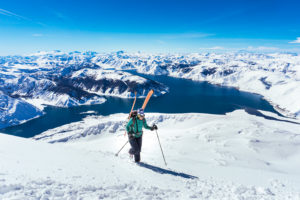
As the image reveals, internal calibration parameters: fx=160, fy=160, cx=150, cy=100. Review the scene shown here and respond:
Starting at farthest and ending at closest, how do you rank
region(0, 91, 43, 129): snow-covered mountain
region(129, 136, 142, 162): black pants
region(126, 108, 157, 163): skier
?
Answer: region(0, 91, 43, 129): snow-covered mountain
region(129, 136, 142, 162): black pants
region(126, 108, 157, 163): skier

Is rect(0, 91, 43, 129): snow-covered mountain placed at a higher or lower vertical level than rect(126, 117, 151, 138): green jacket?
lower

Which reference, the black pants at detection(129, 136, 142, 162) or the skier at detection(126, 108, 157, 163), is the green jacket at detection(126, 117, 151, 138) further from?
the black pants at detection(129, 136, 142, 162)

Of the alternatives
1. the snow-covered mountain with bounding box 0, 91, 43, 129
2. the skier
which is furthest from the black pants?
the snow-covered mountain with bounding box 0, 91, 43, 129

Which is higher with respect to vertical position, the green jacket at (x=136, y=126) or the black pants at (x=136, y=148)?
the green jacket at (x=136, y=126)

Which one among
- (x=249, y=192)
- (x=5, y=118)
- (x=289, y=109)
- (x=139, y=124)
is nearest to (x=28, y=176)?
(x=139, y=124)

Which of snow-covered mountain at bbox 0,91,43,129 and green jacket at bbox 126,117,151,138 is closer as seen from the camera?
green jacket at bbox 126,117,151,138

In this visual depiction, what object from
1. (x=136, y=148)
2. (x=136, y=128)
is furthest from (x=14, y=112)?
(x=136, y=128)

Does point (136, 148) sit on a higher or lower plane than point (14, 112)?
higher

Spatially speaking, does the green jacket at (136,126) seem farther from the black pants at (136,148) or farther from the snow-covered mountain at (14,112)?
the snow-covered mountain at (14,112)

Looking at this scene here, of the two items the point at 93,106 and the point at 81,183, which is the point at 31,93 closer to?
the point at 93,106

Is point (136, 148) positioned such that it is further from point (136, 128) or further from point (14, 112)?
point (14, 112)

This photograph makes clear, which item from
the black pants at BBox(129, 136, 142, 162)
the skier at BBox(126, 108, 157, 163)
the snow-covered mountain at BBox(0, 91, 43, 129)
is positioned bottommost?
the snow-covered mountain at BBox(0, 91, 43, 129)

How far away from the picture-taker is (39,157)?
8930mm

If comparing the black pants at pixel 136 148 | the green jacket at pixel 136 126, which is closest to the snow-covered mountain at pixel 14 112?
the black pants at pixel 136 148
